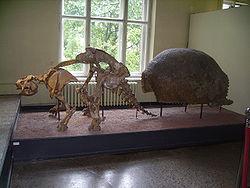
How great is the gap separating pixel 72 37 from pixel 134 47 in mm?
1760

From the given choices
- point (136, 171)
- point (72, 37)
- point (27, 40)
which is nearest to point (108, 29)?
point (72, 37)

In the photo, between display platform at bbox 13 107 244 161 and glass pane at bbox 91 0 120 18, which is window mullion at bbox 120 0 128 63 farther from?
display platform at bbox 13 107 244 161

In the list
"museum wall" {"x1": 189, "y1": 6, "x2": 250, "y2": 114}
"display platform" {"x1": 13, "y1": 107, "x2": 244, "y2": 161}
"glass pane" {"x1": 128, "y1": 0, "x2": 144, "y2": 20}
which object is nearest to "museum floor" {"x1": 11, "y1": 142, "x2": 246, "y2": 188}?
"display platform" {"x1": 13, "y1": 107, "x2": 244, "y2": 161}

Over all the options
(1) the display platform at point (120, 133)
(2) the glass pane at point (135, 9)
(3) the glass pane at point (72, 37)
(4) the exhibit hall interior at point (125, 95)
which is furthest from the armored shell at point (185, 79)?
(2) the glass pane at point (135, 9)

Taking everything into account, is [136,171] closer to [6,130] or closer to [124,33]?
[6,130]

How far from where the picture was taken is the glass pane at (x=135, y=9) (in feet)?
24.2

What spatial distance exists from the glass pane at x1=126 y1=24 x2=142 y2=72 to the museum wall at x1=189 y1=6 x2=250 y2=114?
1764 millimetres

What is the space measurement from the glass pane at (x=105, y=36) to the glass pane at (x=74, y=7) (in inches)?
16.2

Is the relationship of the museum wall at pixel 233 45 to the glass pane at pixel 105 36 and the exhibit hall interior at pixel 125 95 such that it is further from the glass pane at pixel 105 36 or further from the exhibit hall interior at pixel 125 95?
the glass pane at pixel 105 36

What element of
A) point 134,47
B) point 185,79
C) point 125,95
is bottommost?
point 125,95

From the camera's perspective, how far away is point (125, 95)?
178 inches

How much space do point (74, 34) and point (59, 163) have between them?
4232mm

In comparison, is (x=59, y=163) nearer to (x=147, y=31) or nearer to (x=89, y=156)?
(x=89, y=156)

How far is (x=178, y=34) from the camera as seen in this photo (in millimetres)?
7852
